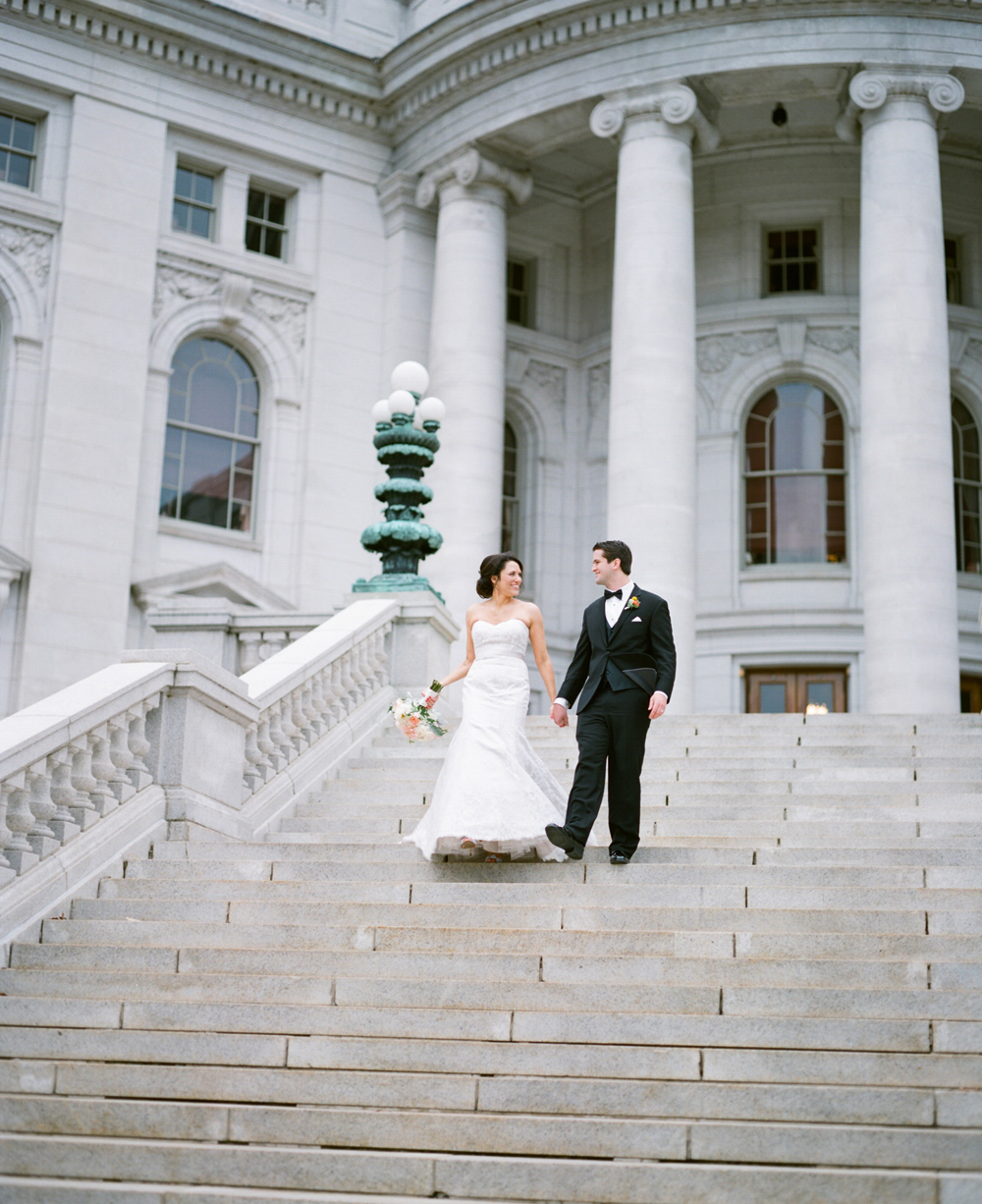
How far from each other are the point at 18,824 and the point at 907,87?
60.6 feet

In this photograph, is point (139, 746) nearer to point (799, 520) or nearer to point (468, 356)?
point (468, 356)

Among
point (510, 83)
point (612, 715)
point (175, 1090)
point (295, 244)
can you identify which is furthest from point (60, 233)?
point (175, 1090)

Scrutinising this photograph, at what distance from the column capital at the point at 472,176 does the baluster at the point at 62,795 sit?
60.1 ft

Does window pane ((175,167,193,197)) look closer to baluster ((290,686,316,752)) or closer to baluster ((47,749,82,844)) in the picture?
baluster ((290,686,316,752))

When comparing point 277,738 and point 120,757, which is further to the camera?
point 277,738

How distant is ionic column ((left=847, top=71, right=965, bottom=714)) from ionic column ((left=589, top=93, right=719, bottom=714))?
8.31 feet

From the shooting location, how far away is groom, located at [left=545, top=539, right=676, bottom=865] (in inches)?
340

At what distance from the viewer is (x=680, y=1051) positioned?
6.30 m

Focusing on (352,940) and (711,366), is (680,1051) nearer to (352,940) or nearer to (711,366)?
(352,940)

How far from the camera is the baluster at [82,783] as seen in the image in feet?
29.5

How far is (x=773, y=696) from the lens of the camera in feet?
86.4

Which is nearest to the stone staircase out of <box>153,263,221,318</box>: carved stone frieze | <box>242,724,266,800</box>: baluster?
<box>242,724,266,800</box>: baluster

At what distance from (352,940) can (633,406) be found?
15.5 metres

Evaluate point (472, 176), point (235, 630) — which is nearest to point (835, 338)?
point (472, 176)
